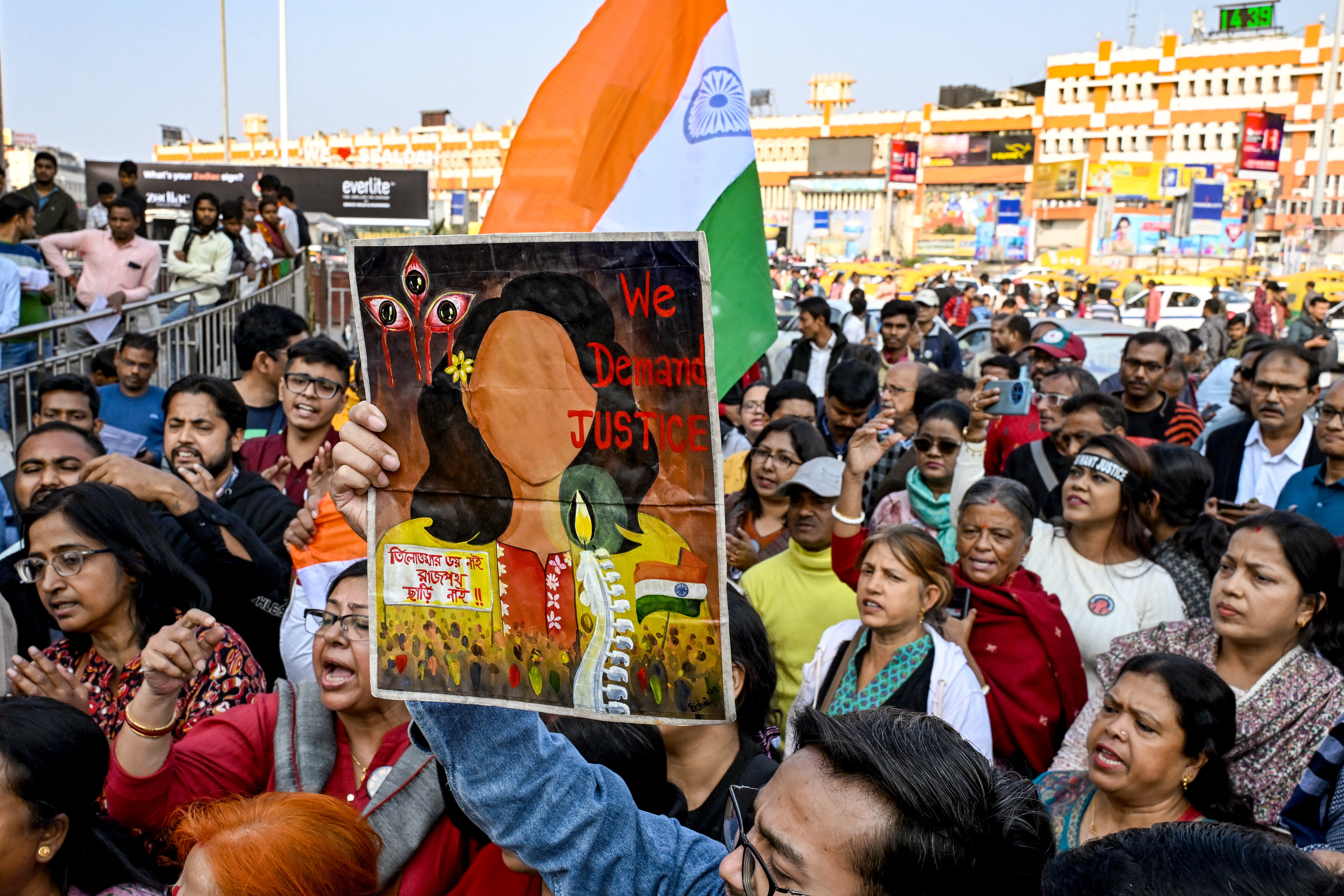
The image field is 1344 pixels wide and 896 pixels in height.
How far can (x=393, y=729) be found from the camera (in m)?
2.78

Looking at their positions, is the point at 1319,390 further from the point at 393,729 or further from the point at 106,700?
the point at 106,700

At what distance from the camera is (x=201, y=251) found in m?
10.1

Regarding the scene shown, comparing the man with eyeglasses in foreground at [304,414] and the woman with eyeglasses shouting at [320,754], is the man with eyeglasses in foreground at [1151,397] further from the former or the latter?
the woman with eyeglasses shouting at [320,754]

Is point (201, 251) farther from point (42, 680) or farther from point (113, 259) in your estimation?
point (42, 680)

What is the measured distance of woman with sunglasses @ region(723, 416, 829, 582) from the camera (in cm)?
496

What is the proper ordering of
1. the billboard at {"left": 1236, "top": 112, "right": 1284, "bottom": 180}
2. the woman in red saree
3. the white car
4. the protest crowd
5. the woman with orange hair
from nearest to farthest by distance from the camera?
the protest crowd → the woman with orange hair → the woman in red saree → the white car → the billboard at {"left": 1236, "top": 112, "right": 1284, "bottom": 180}

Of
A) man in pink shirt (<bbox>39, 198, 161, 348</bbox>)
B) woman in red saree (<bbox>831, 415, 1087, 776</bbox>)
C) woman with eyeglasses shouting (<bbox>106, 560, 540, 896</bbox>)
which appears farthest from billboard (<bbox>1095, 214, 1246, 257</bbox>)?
woman with eyeglasses shouting (<bbox>106, 560, 540, 896</bbox>)

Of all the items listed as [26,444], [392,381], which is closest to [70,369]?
[26,444]

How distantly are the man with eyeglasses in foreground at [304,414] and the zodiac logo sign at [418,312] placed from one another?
3.28 meters

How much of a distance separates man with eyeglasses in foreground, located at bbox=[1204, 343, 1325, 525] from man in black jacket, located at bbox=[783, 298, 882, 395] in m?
3.12

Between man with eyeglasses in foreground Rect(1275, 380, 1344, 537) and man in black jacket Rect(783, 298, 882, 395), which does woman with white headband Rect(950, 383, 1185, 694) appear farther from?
man in black jacket Rect(783, 298, 882, 395)

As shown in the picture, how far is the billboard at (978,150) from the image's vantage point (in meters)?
76.8

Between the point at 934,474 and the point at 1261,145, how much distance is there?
43.5 meters

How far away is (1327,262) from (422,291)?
53094 millimetres
